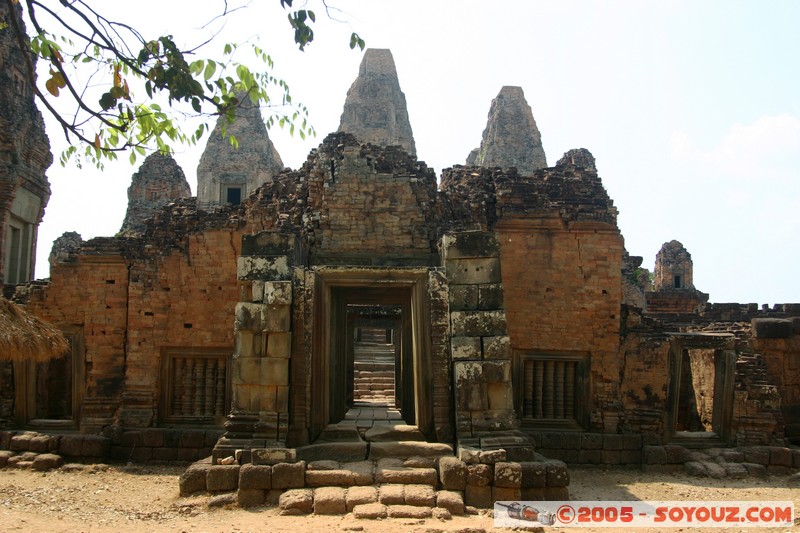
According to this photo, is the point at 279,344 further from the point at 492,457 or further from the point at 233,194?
the point at 233,194

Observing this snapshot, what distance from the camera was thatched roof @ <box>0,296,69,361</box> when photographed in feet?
30.8

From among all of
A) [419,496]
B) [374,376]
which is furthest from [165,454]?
[374,376]

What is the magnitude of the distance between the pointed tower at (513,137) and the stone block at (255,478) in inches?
1176

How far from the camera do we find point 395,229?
12328mm

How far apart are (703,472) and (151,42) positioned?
11.1 m

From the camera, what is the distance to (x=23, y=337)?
962 cm

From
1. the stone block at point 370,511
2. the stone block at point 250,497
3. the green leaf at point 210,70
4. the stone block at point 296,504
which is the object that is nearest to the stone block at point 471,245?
the stone block at point 370,511

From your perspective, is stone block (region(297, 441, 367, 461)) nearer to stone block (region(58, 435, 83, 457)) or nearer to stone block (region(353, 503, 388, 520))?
stone block (region(353, 503, 388, 520))

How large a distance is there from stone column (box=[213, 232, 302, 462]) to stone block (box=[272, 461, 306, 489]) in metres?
0.51

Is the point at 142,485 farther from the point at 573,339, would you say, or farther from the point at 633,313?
the point at 633,313

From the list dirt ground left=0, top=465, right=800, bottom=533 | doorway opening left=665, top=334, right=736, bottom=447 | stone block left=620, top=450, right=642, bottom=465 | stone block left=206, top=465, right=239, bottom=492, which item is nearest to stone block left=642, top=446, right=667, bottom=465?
stone block left=620, top=450, right=642, bottom=465

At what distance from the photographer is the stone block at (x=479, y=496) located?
8383mm

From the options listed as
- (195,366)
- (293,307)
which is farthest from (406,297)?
(195,366)

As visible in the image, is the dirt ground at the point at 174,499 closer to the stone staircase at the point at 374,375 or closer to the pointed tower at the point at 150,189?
the stone staircase at the point at 374,375
